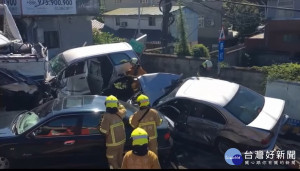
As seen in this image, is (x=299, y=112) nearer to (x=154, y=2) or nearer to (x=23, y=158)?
(x=23, y=158)

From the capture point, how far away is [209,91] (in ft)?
23.9

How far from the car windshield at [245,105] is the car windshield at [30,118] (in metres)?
3.69

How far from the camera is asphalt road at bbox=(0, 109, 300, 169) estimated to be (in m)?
6.77

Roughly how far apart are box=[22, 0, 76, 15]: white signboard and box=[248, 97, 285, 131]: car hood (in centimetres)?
1066

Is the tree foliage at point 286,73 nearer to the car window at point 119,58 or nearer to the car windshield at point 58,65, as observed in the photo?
A: the car window at point 119,58

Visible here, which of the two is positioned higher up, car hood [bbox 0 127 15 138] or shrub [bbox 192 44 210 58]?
shrub [bbox 192 44 210 58]

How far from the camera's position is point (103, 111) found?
6.26 m

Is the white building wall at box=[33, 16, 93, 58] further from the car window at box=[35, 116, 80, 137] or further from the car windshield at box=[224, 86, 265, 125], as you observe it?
the car windshield at box=[224, 86, 265, 125]

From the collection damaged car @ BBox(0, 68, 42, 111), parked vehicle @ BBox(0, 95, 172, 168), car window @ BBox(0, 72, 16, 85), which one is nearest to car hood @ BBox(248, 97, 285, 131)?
parked vehicle @ BBox(0, 95, 172, 168)

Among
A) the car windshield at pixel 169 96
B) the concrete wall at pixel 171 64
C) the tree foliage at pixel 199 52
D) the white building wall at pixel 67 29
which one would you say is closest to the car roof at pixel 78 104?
the car windshield at pixel 169 96

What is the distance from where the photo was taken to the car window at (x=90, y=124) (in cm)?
607

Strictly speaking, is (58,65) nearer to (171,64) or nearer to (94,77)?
(94,77)

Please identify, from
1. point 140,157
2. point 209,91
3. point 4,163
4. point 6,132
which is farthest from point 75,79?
point 140,157

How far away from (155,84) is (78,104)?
257 centimetres
